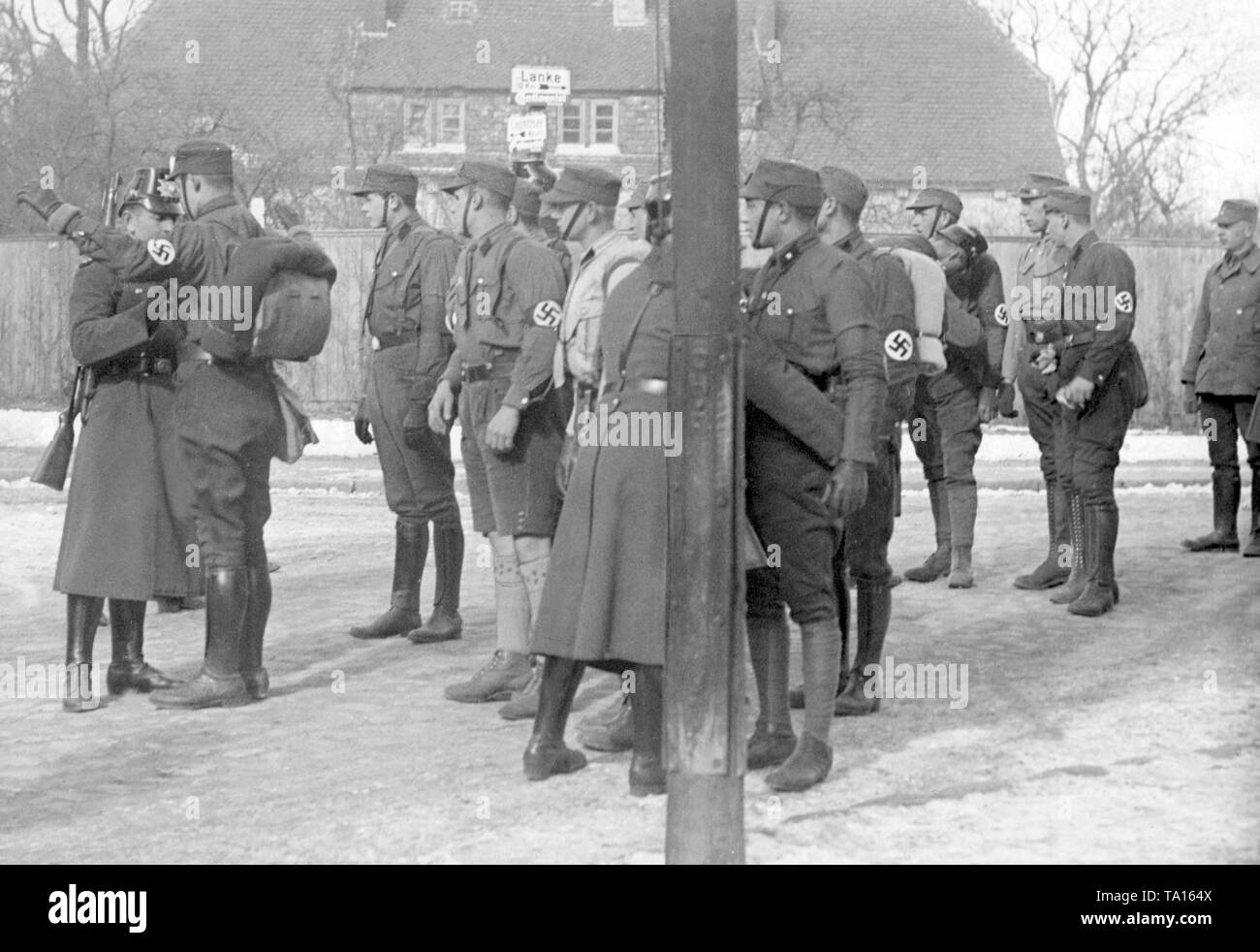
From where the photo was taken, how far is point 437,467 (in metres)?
10.3

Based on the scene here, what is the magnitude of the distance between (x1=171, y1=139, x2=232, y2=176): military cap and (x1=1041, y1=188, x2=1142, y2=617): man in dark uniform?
4615 millimetres

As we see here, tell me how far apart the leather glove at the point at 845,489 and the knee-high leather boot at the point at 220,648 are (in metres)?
2.89

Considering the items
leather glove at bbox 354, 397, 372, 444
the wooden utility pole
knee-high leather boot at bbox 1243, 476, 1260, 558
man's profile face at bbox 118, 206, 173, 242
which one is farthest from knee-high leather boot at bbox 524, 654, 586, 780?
knee-high leather boot at bbox 1243, 476, 1260, 558

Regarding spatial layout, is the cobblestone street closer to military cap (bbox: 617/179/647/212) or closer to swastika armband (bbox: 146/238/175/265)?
swastika armband (bbox: 146/238/175/265)

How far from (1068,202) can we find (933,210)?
852mm

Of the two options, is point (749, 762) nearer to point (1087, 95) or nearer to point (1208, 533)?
point (1208, 533)

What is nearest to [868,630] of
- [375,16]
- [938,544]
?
[938,544]

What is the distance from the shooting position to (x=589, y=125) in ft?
167

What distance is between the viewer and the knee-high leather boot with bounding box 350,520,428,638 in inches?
408

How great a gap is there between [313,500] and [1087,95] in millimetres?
32600

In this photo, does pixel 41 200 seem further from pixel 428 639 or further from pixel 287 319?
pixel 428 639

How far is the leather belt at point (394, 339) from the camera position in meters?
10.2

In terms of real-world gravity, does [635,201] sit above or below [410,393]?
above

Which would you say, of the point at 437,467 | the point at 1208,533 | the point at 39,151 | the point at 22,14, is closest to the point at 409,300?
the point at 437,467
